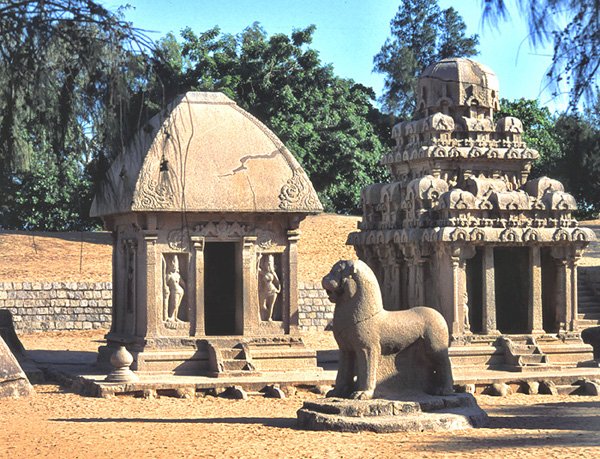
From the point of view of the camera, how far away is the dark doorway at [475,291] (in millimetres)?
21188

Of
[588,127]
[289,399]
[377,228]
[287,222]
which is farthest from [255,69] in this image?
[588,127]

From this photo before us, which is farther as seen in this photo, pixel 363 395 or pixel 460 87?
pixel 460 87

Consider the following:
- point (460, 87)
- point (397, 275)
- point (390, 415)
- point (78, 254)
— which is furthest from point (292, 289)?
point (78, 254)

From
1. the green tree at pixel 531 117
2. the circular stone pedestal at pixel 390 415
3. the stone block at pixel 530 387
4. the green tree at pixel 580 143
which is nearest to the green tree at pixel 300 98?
the green tree at pixel 531 117

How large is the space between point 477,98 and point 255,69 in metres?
16.4

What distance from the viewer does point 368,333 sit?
14219mm

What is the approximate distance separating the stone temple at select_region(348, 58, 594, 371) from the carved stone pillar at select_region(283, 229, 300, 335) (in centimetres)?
221

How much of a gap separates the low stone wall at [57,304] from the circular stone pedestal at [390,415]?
15.5m

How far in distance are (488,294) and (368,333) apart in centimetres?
676

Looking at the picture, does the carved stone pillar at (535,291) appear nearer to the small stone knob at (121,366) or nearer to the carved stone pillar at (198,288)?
the carved stone pillar at (198,288)

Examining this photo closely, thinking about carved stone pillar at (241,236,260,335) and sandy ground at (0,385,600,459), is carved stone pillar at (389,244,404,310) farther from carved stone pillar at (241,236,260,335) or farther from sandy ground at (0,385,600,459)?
sandy ground at (0,385,600,459)

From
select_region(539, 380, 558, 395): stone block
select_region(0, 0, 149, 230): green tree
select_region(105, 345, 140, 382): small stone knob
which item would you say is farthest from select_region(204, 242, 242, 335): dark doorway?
select_region(0, 0, 149, 230): green tree

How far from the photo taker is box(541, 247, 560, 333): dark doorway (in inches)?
837

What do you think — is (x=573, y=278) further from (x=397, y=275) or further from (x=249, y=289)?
(x=249, y=289)
